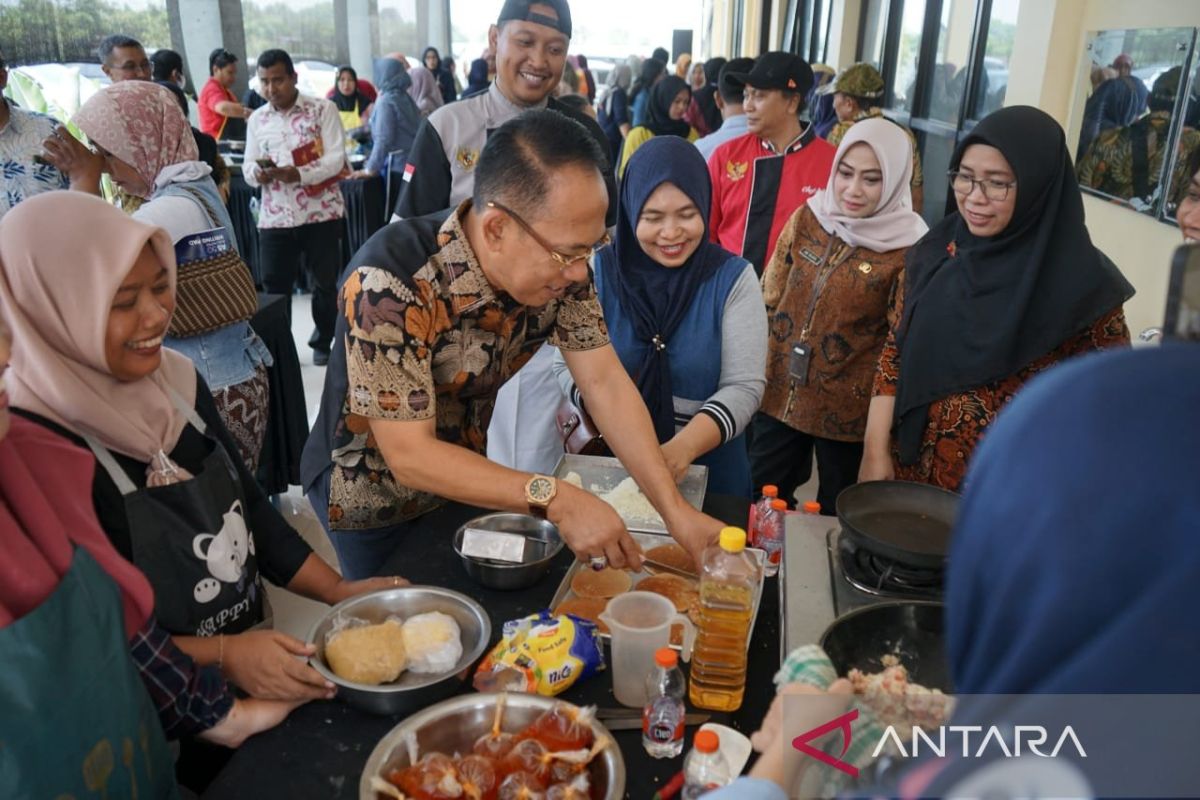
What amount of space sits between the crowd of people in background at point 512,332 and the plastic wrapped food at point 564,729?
362 mm

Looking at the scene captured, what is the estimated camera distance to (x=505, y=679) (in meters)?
1.17

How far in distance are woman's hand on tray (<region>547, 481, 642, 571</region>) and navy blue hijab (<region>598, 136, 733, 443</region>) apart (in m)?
0.76

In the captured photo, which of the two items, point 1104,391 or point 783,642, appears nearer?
point 1104,391

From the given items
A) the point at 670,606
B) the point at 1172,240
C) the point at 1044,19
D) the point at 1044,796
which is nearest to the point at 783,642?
the point at 670,606

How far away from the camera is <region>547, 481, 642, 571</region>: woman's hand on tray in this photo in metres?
1.42

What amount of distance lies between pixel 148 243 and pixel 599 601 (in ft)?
3.24

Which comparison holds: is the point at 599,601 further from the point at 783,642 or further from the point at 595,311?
the point at 595,311

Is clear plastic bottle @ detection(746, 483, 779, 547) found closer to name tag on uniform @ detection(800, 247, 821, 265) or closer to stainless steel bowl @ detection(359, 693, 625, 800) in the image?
stainless steel bowl @ detection(359, 693, 625, 800)

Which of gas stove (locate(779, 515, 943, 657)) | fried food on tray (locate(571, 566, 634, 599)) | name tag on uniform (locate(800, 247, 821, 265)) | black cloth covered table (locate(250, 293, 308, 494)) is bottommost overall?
black cloth covered table (locate(250, 293, 308, 494))

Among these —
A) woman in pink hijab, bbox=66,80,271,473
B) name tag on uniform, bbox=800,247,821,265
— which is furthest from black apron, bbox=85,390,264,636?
name tag on uniform, bbox=800,247,821,265

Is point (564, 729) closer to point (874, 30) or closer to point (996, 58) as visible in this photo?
point (996, 58)

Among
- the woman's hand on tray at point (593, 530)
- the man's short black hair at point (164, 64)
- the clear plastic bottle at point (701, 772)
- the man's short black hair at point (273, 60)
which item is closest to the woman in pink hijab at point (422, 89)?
the man's short black hair at point (164, 64)

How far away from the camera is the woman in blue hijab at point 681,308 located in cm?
216

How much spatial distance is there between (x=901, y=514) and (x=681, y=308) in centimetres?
93
